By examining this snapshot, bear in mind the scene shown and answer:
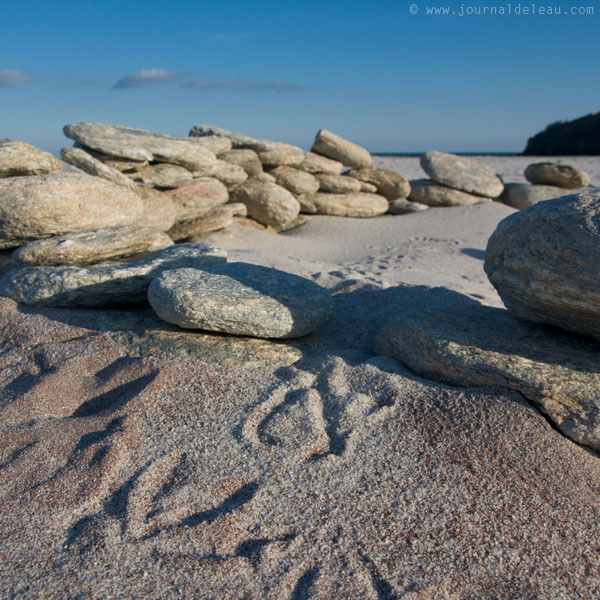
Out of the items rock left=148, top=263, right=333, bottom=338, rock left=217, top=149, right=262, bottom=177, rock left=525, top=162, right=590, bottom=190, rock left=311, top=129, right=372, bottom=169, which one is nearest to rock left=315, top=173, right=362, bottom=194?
rock left=311, top=129, right=372, bottom=169

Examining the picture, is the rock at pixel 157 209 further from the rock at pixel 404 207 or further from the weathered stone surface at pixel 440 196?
the weathered stone surface at pixel 440 196

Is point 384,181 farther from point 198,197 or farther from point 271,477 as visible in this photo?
point 271,477

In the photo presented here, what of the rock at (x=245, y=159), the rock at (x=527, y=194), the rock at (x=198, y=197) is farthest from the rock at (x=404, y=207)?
the rock at (x=198, y=197)

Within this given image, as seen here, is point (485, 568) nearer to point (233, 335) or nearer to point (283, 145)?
point (233, 335)

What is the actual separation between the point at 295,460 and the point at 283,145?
756cm

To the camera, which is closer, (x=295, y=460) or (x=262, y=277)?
(x=295, y=460)

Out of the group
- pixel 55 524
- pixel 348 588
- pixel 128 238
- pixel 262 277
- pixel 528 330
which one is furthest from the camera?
pixel 128 238

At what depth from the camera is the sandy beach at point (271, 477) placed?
6.45ft

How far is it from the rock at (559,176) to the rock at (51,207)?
925 cm

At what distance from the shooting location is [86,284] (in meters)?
3.99

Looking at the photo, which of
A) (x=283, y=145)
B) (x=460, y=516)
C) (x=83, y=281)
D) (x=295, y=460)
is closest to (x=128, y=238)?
(x=83, y=281)

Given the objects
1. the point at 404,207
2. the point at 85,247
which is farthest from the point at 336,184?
the point at 85,247

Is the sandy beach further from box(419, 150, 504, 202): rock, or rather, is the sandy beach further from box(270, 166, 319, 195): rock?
box(419, 150, 504, 202): rock

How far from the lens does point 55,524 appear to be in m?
2.19
